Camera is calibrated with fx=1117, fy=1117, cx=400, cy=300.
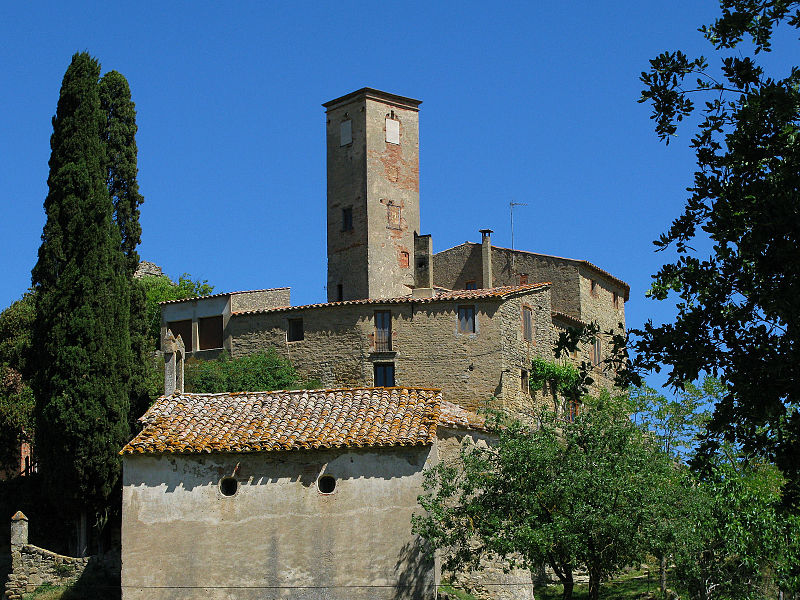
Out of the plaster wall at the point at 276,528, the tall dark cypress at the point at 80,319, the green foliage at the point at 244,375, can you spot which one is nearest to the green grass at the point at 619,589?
the plaster wall at the point at 276,528

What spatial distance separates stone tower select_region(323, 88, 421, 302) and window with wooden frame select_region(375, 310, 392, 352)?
18.6 ft

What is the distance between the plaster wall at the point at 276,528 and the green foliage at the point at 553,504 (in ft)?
2.92

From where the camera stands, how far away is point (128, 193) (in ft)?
122

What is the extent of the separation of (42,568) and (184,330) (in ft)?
54.3

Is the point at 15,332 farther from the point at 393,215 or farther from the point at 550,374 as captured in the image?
the point at 550,374

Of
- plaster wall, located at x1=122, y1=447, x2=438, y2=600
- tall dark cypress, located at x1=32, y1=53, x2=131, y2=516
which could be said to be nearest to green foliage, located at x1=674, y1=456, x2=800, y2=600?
plaster wall, located at x1=122, y1=447, x2=438, y2=600

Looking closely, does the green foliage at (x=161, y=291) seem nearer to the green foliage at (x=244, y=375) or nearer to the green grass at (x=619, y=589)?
the green foliage at (x=244, y=375)

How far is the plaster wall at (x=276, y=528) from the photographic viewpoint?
25547 millimetres

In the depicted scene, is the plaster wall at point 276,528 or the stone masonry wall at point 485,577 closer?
the plaster wall at point 276,528

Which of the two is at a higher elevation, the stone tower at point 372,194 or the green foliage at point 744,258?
the stone tower at point 372,194

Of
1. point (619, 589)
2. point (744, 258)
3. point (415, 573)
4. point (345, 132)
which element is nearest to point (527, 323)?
point (619, 589)

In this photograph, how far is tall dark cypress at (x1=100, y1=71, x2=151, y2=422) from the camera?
114 ft

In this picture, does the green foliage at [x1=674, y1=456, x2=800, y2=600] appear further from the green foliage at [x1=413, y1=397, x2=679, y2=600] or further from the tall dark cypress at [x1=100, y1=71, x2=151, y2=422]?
the tall dark cypress at [x1=100, y1=71, x2=151, y2=422]

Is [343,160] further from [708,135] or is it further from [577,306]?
[708,135]
